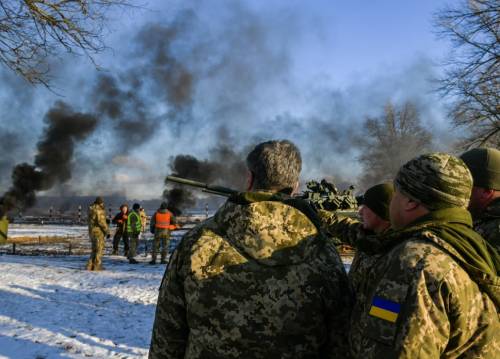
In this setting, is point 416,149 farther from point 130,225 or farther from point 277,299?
point 277,299

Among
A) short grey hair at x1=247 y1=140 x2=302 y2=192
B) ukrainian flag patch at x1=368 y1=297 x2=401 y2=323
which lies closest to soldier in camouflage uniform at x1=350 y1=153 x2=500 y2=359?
ukrainian flag patch at x1=368 y1=297 x2=401 y2=323

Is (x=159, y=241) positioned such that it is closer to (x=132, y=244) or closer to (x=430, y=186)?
(x=132, y=244)

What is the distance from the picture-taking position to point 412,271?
4.92 feet

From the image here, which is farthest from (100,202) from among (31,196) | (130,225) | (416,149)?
(416,149)

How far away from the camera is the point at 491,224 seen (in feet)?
8.55

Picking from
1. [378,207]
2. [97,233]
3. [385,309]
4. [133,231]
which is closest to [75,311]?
[97,233]

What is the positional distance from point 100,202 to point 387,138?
1336 inches

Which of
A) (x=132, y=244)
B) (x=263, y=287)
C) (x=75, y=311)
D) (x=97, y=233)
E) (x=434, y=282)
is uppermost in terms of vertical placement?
(x=434, y=282)

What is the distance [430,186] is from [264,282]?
0.82 m

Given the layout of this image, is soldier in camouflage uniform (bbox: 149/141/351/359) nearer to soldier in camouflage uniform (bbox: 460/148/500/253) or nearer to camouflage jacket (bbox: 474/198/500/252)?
camouflage jacket (bbox: 474/198/500/252)

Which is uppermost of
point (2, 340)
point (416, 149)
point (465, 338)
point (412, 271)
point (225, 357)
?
point (416, 149)

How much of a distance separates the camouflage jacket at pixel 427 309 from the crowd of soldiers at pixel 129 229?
10.1 meters

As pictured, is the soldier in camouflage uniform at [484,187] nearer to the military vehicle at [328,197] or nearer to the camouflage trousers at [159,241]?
the camouflage trousers at [159,241]

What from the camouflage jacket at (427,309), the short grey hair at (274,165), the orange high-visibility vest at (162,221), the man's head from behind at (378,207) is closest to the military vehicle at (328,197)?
the orange high-visibility vest at (162,221)
